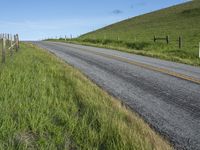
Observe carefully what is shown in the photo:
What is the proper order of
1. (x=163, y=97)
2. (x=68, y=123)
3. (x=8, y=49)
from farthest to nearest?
(x=8, y=49), (x=163, y=97), (x=68, y=123)

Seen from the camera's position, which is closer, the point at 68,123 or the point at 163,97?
the point at 68,123

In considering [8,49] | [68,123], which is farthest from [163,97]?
[8,49]

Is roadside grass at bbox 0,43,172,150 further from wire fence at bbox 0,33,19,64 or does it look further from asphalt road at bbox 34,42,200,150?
wire fence at bbox 0,33,19,64

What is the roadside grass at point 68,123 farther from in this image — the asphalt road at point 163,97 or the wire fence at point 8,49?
the wire fence at point 8,49

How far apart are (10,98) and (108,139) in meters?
2.93

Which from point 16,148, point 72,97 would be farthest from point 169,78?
point 16,148

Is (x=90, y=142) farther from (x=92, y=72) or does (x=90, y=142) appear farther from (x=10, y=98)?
(x=92, y=72)

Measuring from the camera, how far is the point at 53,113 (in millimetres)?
6246

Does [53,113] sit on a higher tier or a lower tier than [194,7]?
lower

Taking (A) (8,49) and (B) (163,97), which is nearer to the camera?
(B) (163,97)

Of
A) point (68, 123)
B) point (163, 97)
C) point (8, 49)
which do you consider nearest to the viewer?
point (68, 123)

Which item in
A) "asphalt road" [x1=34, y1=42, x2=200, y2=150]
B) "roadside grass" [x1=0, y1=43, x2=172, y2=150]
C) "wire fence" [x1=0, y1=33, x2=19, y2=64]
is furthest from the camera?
"wire fence" [x1=0, y1=33, x2=19, y2=64]

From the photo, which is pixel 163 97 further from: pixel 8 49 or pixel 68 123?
pixel 8 49

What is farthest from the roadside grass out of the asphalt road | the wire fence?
the wire fence
